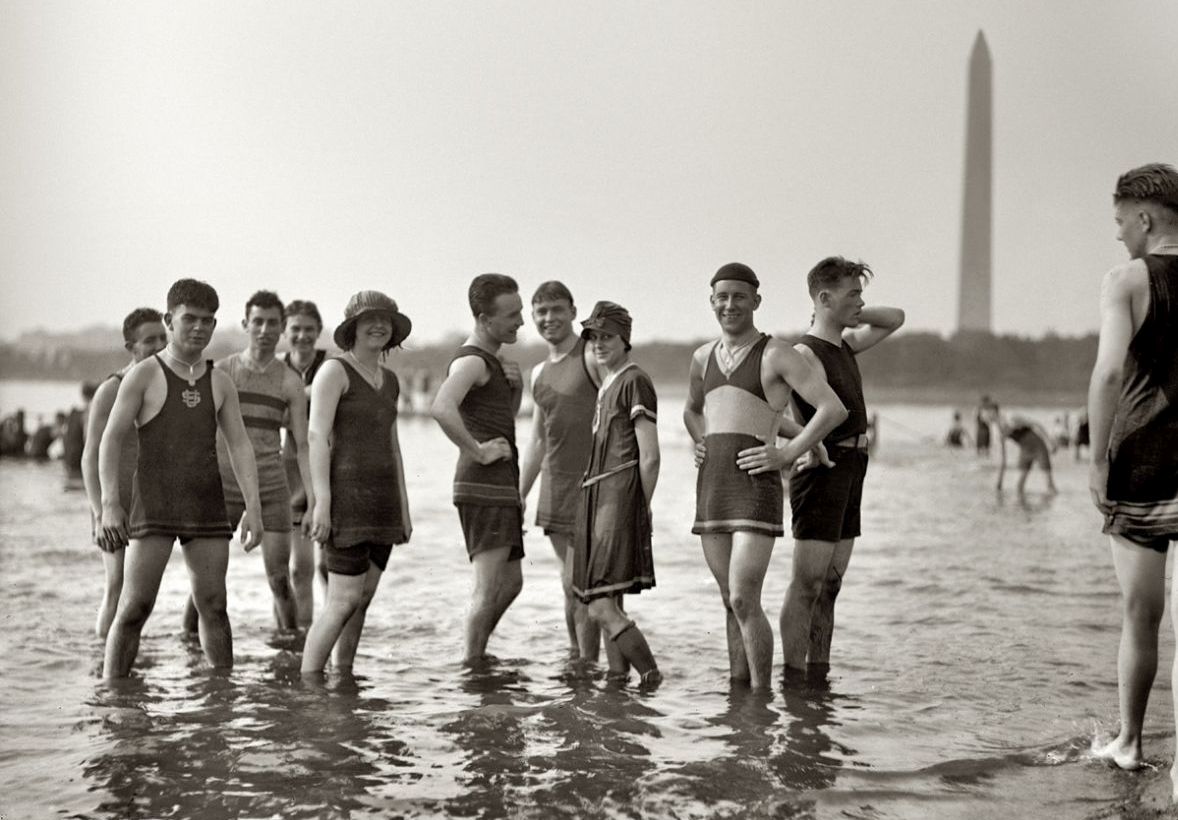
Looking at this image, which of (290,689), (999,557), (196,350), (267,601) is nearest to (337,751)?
(290,689)

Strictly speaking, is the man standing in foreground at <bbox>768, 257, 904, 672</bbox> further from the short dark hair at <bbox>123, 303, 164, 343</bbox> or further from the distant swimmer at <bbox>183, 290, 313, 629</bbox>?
the short dark hair at <bbox>123, 303, 164, 343</bbox>

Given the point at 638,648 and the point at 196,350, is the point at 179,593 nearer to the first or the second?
the point at 196,350

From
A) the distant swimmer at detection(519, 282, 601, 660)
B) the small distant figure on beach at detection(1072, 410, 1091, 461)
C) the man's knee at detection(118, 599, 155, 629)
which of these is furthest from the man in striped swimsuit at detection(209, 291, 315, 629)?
the small distant figure on beach at detection(1072, 410, 1091, 461)

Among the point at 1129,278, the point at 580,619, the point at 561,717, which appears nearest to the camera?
the point at 1129,278

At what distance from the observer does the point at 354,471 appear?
665 centimetres

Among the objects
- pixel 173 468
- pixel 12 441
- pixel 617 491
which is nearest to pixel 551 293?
pixel 617 491

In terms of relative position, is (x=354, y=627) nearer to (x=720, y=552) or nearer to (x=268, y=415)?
(x=268, y=415)

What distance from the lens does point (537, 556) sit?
14031 mm

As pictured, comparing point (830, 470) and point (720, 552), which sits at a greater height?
point (830, 470)

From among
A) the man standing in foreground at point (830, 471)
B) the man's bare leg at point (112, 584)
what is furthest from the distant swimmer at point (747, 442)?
the man's bare leg at point (112, 584)

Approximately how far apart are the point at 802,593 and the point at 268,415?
3670 millimetres

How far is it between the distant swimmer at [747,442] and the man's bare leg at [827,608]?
2.26ft

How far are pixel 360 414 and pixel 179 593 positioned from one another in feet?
15.6

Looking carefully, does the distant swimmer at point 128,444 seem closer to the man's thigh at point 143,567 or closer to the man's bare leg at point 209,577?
the man's thigh at point 143,567
